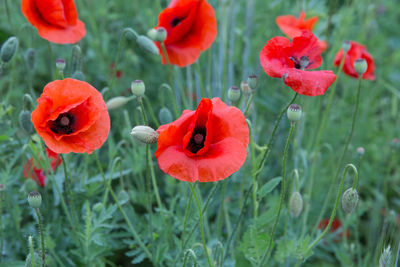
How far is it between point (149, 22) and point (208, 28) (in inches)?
33.5

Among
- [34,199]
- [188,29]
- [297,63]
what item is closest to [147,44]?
[188,29]

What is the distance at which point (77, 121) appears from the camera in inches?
49.5

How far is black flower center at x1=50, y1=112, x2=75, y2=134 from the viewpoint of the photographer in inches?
49.7

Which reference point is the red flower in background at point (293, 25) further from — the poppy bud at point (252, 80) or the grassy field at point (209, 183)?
the poppy bud at point (252, 80)

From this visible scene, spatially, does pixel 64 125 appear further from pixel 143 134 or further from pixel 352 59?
pixel 352 59

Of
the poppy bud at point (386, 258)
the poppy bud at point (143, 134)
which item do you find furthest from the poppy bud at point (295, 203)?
the poppy bud at point (143, 134)

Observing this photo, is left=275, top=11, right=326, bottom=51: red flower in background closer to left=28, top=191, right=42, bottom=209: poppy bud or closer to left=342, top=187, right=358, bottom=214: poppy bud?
left=342, top=187, right=358, bottom=214: poppy bud

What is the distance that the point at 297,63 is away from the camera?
1.30 m

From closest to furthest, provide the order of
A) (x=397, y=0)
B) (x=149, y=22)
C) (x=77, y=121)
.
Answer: (x=77, y=121) → (x=149, y=22) → (x=397, y=0)

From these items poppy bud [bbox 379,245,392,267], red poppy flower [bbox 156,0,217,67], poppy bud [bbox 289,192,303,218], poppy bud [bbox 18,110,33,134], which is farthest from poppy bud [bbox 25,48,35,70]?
poppy bud [bbox 379,245,392,267]

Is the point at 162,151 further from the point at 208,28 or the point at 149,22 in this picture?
the point at 149,22

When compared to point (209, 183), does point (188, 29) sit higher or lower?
higher

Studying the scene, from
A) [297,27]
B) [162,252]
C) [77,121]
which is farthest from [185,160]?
[297,27]

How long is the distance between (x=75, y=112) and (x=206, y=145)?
1.20ft
